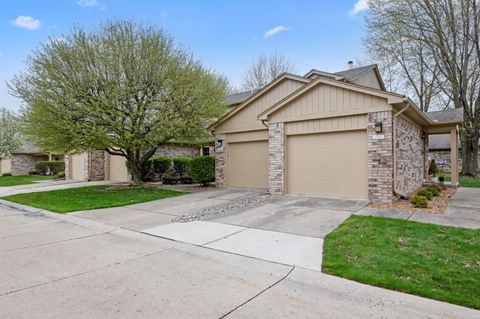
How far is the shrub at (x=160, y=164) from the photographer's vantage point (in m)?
17.7

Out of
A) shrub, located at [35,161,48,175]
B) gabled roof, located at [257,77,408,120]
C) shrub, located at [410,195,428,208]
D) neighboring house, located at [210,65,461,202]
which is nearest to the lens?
shrub, located at [410,195,428,208]

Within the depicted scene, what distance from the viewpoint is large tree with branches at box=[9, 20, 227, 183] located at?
11148 mm

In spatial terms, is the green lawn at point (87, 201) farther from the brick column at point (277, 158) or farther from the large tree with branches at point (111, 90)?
the brick column at point (277, 158)

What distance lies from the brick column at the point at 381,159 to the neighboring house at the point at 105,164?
11.3 meters

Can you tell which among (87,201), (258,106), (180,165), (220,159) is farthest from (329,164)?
(180,165)

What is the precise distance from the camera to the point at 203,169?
13875 millimetres

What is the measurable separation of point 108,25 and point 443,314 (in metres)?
13.8

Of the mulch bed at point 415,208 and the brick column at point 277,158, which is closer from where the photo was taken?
the mulch bed at point 415,208

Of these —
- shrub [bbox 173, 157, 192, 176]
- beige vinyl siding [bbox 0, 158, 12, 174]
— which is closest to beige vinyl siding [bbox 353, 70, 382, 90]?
shrub [bbox 173, 157, 192, 176]

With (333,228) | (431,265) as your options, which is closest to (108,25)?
(333,228)

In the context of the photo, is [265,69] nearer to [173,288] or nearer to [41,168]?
[41,168]

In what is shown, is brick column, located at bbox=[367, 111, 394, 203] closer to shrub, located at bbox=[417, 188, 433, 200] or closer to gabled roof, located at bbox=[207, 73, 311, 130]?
shrub, located at bbox=[417, 188, 433, 200]

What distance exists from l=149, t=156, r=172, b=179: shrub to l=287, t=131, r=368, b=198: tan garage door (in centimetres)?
1007

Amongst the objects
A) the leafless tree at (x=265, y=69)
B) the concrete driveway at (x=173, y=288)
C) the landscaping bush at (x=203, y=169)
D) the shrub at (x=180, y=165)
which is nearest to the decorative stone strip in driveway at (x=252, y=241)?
the concrete driveway at (x=173, y=288)
